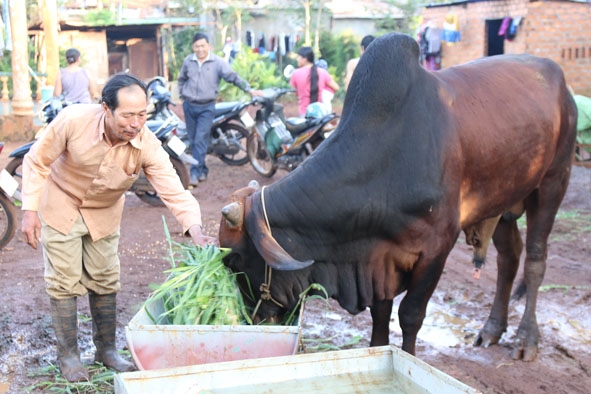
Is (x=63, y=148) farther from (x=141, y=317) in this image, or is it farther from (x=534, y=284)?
(x=534, y=284)

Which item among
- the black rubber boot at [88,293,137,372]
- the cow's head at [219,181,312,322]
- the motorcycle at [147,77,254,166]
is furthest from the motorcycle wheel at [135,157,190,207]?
the cow's head at [219,181,312,322]

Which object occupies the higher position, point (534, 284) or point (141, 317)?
point (141, 317)

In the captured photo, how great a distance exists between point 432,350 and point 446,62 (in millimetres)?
14396

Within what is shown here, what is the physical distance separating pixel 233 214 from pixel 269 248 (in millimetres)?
236

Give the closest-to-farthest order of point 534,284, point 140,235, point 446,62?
point 534,284 < point 140,235 < point 446,62

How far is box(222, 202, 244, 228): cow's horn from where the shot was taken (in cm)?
357

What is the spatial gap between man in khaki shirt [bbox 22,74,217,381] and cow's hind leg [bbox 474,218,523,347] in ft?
6.54

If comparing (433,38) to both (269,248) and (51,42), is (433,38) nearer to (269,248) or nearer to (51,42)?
(51,42)

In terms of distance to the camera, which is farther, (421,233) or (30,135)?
(30,135)

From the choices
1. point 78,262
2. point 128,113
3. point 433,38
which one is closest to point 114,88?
point 128,113

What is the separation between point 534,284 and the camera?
194 inches

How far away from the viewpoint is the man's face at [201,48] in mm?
9609

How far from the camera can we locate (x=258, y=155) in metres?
10.4

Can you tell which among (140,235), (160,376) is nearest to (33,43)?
(140,235)
